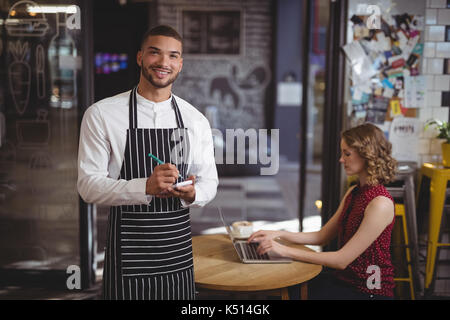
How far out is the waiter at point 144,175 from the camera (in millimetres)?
1688

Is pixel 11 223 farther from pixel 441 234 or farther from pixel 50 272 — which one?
pixel 441 234

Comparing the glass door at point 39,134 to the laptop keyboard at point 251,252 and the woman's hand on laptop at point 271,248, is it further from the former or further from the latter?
the woman's hand on laptop at point 271,248

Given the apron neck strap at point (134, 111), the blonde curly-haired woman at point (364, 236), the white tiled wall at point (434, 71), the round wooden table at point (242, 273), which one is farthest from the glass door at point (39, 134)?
the white tiled wall at point (434, 71)

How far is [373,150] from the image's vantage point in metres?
2.03

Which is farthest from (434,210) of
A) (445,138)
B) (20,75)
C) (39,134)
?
(20,75)

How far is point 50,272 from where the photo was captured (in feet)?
11.0

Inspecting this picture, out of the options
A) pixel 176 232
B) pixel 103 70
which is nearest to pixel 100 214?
pixel 103 70

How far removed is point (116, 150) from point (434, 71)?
222 centimetres

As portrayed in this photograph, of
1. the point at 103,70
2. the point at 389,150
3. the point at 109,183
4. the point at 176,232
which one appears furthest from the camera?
the point at 103,70

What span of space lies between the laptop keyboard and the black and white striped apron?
326 millimetres

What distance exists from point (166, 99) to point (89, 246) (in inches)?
A: 70.3

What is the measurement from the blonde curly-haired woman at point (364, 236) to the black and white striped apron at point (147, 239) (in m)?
0.39

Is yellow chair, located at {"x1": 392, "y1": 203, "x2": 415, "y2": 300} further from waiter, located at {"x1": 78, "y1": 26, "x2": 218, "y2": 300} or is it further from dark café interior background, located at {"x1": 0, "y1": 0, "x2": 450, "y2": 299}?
waiter, located at {"x1": 78, "y1": 26, "x2": 218, "y2": 300}

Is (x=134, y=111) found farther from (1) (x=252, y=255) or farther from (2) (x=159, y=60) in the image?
(1) (x=252, y=255)
